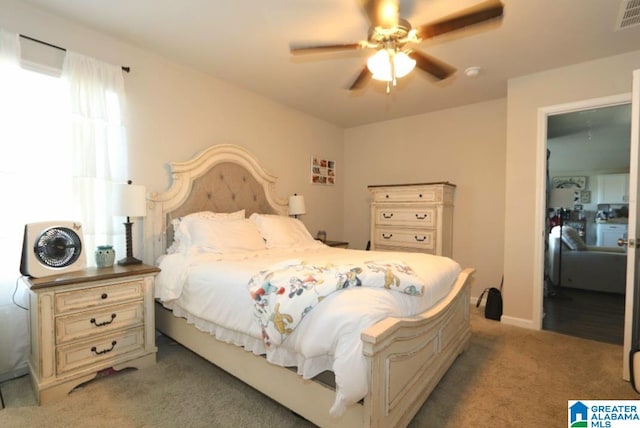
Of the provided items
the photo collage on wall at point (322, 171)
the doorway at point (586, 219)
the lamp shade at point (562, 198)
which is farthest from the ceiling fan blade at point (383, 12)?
the lamp shade at point (562, 198)

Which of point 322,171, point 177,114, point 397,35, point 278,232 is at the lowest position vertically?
point 278,232

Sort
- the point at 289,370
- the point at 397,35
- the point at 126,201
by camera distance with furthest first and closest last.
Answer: the point at 126,201
the point at 397,35
the point at 289,370

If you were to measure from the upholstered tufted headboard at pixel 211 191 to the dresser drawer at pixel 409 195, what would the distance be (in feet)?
4.35

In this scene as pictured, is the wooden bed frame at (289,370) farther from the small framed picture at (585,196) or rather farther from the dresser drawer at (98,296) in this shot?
the small framed picture at (585,196)

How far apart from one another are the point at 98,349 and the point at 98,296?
1.13 feet

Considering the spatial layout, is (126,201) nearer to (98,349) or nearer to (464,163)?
(98,349)

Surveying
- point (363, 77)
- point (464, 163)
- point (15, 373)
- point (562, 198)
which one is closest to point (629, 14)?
point (363, 77)

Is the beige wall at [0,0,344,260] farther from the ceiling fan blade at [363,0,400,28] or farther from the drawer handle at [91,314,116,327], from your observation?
the ceiling fan blade at [363,0,400,28]

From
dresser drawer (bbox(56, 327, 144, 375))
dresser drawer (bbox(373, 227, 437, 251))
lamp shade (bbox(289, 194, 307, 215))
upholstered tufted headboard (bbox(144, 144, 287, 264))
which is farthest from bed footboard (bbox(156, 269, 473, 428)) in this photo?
lamp shade (bbox(289, 194, 307, 215))

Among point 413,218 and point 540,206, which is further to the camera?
Answer: point 413,218

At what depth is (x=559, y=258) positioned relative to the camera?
4.87 m

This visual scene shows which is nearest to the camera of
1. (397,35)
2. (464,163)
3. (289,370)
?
(289,370)

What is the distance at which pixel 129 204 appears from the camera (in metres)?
2.33

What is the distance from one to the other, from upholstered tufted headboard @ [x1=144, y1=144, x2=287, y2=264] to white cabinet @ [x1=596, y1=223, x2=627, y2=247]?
668 cm
